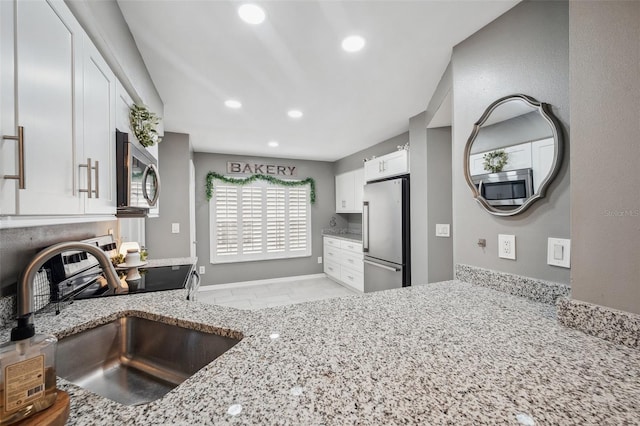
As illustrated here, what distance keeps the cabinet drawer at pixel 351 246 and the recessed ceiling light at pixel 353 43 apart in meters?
3.04

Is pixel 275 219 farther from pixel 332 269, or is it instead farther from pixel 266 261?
pixel 332 269

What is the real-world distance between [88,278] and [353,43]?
7.05 ft

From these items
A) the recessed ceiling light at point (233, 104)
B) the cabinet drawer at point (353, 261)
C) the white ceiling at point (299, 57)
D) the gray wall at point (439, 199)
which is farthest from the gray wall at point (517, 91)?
the cabinet drawer at point (353, 261)

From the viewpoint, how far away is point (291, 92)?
2.44 meters

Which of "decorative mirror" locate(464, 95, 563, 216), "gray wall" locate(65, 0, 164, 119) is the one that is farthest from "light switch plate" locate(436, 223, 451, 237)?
"gray wall" locate(65, 0, 164, 119)

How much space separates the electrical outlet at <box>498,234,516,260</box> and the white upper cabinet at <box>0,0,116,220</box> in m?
1.88

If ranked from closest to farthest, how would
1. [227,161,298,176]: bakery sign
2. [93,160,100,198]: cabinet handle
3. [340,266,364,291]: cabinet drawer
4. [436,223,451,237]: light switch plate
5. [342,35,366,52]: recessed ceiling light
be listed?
1. [93,160,100,198]: cabinet handle
2. [342,35,366,52]: recessed ceiling light
3. [436,223,451,237]: light switch plate
4. [340,266,364,291]: cabinet drawer
5. [227,161,298,176]: bakery sign

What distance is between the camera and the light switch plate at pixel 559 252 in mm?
1116

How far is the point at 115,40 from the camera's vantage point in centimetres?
132

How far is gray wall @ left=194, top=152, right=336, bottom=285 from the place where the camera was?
15.3 ft

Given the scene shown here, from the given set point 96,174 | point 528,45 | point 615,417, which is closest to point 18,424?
point 96,174

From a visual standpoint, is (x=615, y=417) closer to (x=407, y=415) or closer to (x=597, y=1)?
(x=407, y=415)

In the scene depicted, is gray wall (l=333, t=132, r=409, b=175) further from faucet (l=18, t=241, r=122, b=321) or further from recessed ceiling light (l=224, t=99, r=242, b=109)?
faucet (l=18, t=241, r=122, b=321)

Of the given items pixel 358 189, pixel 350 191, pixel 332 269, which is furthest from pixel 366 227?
Result: pixel 332 269
